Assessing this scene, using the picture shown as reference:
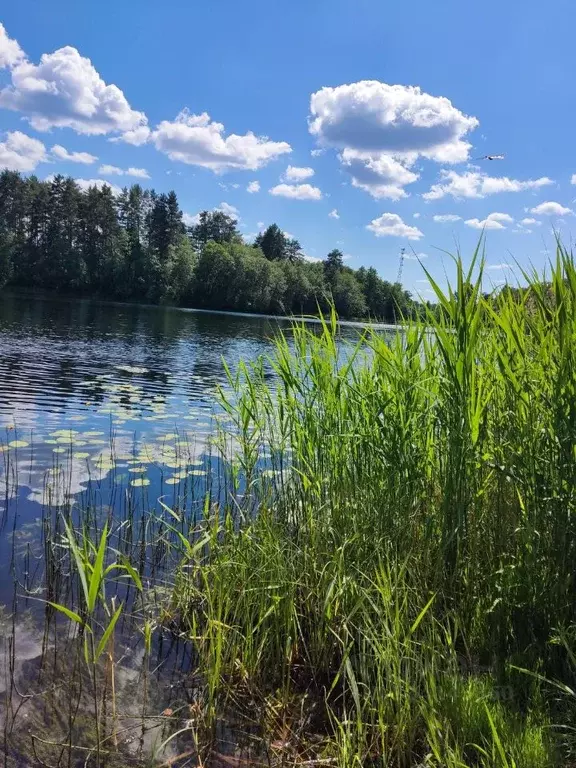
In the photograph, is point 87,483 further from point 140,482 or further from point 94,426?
point 94,426

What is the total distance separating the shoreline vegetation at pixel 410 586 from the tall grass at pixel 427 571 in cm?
2

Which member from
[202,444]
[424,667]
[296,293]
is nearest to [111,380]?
[202,444]

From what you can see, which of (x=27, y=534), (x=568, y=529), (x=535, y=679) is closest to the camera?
(x=535, y=679)

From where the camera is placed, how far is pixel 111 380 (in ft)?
58.4

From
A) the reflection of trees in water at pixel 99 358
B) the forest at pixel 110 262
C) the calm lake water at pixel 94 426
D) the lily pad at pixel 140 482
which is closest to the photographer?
the calm lake water at pixel 94 426

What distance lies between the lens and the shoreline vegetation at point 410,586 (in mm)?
2623

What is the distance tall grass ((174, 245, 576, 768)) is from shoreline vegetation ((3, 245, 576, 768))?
16 mm

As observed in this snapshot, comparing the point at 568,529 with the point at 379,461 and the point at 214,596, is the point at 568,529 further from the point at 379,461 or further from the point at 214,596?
the point at 214,596

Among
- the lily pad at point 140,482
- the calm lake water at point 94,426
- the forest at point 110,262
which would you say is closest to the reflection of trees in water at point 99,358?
the calm lake water at point 94,426

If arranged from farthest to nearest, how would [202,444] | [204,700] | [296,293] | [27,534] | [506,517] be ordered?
1. [296,293]
2. [202,444]
3. [27,534]
4. [506,517]
5. [204,700]

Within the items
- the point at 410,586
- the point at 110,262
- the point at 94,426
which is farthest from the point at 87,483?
the point at 110,262

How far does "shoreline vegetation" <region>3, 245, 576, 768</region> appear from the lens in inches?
103

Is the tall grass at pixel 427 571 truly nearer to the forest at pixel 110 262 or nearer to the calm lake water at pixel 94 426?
the calm lake water at pixel 94 426

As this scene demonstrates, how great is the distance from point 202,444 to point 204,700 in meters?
6.68
